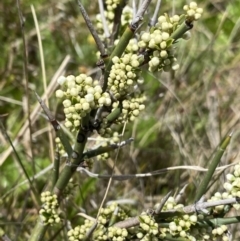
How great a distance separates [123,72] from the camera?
71cm

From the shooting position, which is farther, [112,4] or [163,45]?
[112,4]

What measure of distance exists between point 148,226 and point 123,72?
248 mm

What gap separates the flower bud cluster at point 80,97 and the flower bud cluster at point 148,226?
0.19m

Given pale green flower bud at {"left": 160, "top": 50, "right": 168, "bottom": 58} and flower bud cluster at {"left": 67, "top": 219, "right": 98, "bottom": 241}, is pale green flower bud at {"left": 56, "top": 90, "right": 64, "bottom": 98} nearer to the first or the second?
pale green flower bud at {"left": 160, "top": 50, "right": 168, "bottom": 58}

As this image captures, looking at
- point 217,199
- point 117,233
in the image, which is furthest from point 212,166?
point 117,233

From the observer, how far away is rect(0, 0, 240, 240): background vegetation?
1387mm

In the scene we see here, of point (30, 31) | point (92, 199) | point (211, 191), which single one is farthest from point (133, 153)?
point (30, 31)

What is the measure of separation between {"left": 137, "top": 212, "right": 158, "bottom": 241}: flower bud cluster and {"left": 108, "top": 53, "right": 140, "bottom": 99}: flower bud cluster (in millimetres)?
211

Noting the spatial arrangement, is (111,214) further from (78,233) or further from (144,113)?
(144,113)

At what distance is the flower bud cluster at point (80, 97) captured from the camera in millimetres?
705

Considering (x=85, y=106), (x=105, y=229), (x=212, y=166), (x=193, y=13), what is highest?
(x=193, y=13)

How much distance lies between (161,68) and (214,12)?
1563 mm

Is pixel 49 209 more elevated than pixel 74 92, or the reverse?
pixel 74 92

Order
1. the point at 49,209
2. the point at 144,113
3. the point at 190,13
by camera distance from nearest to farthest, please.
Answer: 1. the point at 190,13
2. the point at 49,209
3. the point at 144,113
